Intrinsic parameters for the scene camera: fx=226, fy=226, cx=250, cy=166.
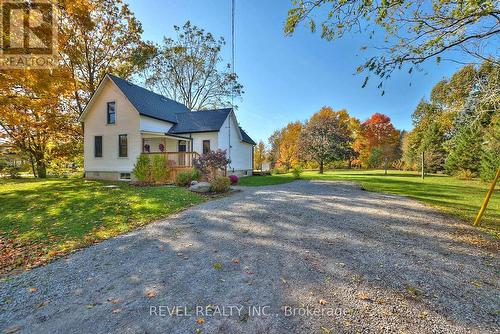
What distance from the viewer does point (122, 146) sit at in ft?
55.0

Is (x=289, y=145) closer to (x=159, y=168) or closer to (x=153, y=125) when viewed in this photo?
(x=153, y=125)

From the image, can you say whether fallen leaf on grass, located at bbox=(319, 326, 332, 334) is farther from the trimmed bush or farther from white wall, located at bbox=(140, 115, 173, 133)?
white wall, located at bbox=(140, 115, 173, 133)

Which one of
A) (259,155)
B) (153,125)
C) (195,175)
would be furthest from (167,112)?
(259,155)

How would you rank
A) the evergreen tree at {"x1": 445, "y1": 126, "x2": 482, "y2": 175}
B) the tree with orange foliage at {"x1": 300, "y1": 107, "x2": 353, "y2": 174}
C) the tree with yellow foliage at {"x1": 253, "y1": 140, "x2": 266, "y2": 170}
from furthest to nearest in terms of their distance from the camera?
the tree with yellow foliage at {"x1": 253, "y1": 140, "x2": 266, "y2": 170} < the tree with orange foliage at {"x1": 300, "y1": 107, "x2": 353, "y2": 174} < the evergreen tree at {"x1": 445, "y1": 126, "x2": 482, "y2": 175}

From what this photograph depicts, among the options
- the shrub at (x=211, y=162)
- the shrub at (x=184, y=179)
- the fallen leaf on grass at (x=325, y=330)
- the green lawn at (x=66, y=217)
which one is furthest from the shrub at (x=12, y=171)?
the fallen leaf on grass at (x=325, y=330)

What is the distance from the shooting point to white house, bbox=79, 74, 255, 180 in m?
16.2

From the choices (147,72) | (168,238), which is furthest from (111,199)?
(147,72)

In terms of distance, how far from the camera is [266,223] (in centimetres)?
600

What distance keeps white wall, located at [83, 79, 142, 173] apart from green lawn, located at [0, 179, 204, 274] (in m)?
6.17

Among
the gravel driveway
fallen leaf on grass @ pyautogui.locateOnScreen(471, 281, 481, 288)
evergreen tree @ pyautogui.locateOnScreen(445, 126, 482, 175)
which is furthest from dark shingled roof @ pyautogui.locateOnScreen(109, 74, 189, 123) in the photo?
evergreen tree @ pyautogui.locateOnScreen(445, 126, 482, 175)

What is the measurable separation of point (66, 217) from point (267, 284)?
22.8ft

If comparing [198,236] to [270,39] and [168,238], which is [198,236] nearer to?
[168,238]

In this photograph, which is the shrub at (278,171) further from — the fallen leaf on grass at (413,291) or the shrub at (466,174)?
the fallen leaf on grass at (413,291)

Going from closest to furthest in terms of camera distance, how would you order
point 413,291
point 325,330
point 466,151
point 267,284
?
point 325,330 < point 413,291 < point 267,284 < point 466,151
